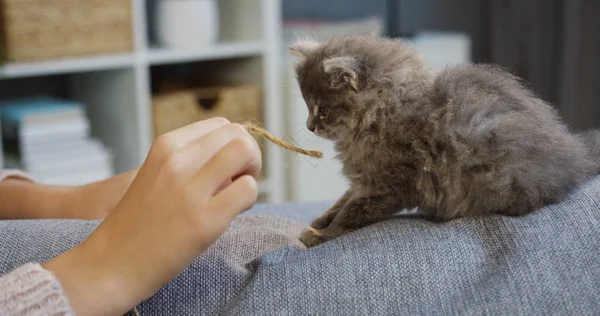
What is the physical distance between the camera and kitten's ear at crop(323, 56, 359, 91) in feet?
3.15

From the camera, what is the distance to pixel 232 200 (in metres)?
0.60

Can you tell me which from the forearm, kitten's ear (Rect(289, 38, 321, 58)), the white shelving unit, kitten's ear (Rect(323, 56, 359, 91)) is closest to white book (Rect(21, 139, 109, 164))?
the white shelving unit

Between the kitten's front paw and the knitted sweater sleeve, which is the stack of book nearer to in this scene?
the kitten's front paw

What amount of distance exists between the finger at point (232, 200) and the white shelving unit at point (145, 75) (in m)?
1.51

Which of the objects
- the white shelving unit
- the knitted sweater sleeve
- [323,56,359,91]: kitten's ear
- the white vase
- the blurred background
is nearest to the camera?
the knitted sweater sleeve

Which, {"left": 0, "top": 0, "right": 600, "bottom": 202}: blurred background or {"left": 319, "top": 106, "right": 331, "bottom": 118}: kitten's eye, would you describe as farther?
{"left": 0, "top": 0, "right": 600, "bottom": 202}: blurred background

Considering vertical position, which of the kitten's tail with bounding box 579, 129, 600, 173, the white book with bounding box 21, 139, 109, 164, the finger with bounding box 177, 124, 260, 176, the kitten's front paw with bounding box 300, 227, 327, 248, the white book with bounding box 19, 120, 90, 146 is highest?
the finger with bounding box 177, 124, 260, 176

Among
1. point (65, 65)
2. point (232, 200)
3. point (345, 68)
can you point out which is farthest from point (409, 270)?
point (65, 65)

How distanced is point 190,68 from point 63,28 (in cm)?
70

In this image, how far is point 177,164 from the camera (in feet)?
1.99

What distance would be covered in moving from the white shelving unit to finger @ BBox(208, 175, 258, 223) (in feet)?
4.96

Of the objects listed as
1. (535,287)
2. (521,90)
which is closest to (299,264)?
(535,287)

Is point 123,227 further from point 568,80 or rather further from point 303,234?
point 568,80

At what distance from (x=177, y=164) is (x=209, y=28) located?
1747 mm
